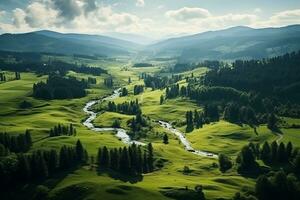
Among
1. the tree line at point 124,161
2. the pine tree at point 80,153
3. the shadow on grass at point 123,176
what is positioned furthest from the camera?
the pine tree at point 80,153

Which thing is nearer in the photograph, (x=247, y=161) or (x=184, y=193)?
(x=184, y=193)

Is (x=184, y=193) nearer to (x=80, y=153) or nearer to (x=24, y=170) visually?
(x=80, y=153)

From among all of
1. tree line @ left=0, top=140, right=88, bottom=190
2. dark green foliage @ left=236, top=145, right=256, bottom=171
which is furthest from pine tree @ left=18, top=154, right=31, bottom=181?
dark green foliage @ left=236, top=145, right=256, bottom=171

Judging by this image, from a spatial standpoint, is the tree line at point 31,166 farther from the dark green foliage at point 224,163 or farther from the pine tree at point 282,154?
the pine tree at point 282,154

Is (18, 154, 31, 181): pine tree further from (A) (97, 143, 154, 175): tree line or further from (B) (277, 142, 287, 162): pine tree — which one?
(B) (277, 142, 287, 162): pine tree

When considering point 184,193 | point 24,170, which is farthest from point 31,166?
point 184,193


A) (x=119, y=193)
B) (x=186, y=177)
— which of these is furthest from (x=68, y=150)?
(x=186, y=177)

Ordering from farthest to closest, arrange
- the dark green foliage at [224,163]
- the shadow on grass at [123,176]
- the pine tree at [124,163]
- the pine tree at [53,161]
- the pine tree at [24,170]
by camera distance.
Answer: the dark green foliage at [224,163]
the pine tree at [124,163]
the pine tree at [53,161]
the pine tree at [24,170]
the shadow on grass at [123,176]

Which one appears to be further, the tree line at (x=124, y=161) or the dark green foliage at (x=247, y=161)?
the dark green foliage at (x=247, y=161)

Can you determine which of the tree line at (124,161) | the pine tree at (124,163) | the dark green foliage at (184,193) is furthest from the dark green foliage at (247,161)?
the pine tree at (124,163)
